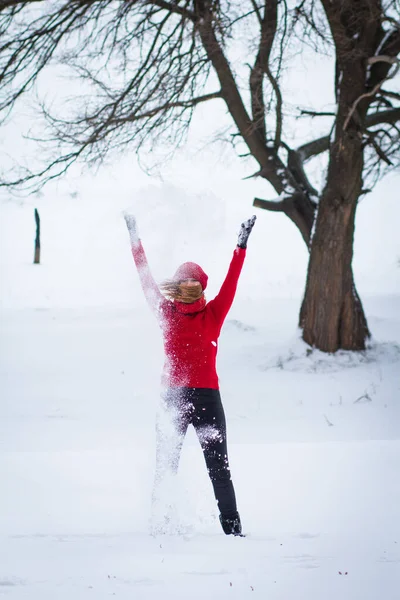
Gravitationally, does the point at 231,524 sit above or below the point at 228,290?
below

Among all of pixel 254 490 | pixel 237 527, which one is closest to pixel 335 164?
pixel 254 490

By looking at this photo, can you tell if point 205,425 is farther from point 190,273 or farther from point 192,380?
point 190,273

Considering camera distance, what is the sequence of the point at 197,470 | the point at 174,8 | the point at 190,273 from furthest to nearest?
the point at 174,8 → the point at 197,470 → the point at 190,273

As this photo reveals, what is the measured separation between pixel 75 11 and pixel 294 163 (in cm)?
428

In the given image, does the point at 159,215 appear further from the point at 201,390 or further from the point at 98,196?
the point at 98,196

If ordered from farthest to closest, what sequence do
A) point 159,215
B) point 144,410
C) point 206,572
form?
point 159,215 < point 144,410 < point 206,572

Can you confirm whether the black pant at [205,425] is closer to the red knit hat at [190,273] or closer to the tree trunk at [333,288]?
the red knit hat at [190,273]

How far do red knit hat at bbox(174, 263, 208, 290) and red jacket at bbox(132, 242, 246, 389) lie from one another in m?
0.12

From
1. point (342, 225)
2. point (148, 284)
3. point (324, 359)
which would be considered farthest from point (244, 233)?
point (342, 225)

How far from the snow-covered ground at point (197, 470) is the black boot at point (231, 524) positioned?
10cm

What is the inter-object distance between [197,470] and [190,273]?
73.1 inches

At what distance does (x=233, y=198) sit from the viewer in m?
26.6

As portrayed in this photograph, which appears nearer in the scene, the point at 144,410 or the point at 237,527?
the point at 237,527

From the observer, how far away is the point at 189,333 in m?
3.03
